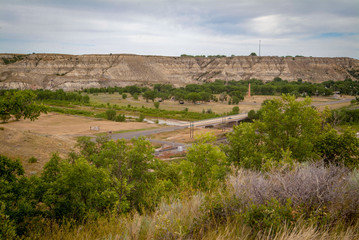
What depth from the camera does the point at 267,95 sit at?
122 metres

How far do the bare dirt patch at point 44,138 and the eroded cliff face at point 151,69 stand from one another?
68108 mm

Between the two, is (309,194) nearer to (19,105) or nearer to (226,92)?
(19,105)

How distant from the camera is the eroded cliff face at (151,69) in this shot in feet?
432

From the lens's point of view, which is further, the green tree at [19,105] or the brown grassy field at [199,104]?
the brown grassy field at [199,104]

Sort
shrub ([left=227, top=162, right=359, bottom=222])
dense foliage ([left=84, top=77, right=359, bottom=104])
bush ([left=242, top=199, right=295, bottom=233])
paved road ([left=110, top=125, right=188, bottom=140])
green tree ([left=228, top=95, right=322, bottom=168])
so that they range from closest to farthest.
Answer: bush ([left=242, top=199, right=295, bottom=233])
shrub ([left=227, top=162, right=359, bottom=222])
green tree ([left=228, top=95, right=322, bottom=168])
paved road ([left=110, top=125, right=188, bottom=140])
dense foliage ([left=84, top=77, right=359, bottom=104])

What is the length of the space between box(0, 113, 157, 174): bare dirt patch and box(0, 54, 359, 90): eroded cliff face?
68.1 m

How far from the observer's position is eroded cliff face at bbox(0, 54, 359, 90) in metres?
132

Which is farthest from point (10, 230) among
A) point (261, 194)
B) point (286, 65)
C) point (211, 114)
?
point (286, 65)

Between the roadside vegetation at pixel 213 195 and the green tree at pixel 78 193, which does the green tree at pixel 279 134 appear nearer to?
the roadside vegetation at pixel 213 195

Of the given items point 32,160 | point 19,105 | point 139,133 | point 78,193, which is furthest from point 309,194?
point 139,133

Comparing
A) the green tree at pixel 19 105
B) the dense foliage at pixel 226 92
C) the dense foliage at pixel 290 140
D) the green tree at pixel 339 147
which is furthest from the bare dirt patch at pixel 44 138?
the dense foliage at pixel 226 92

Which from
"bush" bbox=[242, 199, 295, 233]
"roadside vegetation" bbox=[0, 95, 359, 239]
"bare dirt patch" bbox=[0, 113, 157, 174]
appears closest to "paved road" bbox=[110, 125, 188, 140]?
"bare dirt patch" bbox=[0, 113, 157, 174]

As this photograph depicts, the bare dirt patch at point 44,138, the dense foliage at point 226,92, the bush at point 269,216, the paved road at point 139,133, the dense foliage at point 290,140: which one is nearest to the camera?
the bush at point 269,216

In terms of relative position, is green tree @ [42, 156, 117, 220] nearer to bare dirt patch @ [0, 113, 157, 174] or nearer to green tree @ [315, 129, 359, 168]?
bare dirt patch @ [0, 113, 157, 174]
